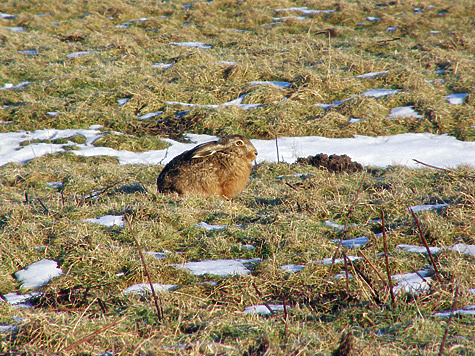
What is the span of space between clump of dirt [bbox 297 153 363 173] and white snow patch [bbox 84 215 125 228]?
4558mm

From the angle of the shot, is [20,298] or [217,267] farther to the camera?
[217,267]

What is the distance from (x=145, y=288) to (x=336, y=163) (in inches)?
223

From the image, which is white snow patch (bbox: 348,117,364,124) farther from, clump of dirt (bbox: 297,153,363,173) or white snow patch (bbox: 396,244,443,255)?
white snow patch (bbox: 396,244,443,255)

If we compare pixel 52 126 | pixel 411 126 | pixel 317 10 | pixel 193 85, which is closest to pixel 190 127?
pixel 193 85

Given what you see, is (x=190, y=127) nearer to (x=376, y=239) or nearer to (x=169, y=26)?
(x=376, y=239)

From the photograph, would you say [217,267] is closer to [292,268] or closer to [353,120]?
[292,268]

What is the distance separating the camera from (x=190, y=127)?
1123cm

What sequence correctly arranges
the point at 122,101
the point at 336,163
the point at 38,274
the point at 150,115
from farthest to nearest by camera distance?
the point at 122,101 → the point at 150,115 → the point at 336,163 → the point at 38,274

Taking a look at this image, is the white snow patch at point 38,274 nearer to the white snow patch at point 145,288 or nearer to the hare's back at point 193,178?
the white snow patch at point 145,288

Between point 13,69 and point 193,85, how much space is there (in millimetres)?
6171

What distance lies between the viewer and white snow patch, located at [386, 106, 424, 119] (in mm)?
11352

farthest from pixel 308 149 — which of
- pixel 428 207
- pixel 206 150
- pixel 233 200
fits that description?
pixel 428 207

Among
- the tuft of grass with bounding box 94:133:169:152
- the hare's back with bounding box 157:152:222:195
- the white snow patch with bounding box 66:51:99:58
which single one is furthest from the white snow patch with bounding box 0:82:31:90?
the hare's back with bounding box 157:152:222:195

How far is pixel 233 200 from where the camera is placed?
22.7ft
